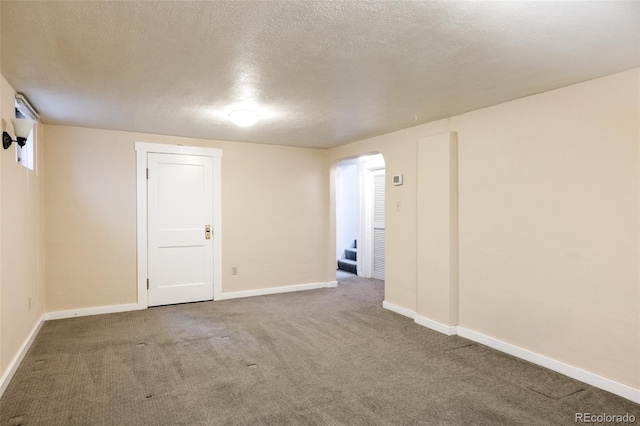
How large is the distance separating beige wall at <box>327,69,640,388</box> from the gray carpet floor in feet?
1.04

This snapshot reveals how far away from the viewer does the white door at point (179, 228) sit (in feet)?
16.3

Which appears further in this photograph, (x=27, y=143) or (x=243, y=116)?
(x=27, y=143)

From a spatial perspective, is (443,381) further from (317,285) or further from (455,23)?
(317,285)

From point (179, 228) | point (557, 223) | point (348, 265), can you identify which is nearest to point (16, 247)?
point (179, 228)

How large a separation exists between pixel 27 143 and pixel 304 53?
3.16 m

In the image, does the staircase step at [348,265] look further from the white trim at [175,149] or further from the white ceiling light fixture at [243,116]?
the white ceiling light fixture at [243,116]

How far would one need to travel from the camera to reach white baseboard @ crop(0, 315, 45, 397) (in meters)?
2.69

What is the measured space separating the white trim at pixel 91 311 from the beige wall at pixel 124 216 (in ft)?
0.19

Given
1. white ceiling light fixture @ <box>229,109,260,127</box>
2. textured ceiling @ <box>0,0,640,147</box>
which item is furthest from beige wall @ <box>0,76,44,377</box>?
white ceiling light fixture @ <box>229,109,260,127</box>

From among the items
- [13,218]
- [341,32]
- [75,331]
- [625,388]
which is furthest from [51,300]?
[625,388]

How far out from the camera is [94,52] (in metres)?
2.32

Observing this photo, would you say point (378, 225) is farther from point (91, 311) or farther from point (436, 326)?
point (91, 311)

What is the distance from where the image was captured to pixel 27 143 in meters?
3.77

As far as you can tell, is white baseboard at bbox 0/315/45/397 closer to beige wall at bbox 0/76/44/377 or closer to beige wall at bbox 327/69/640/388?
beige wall at bbox 0/76/44/377
